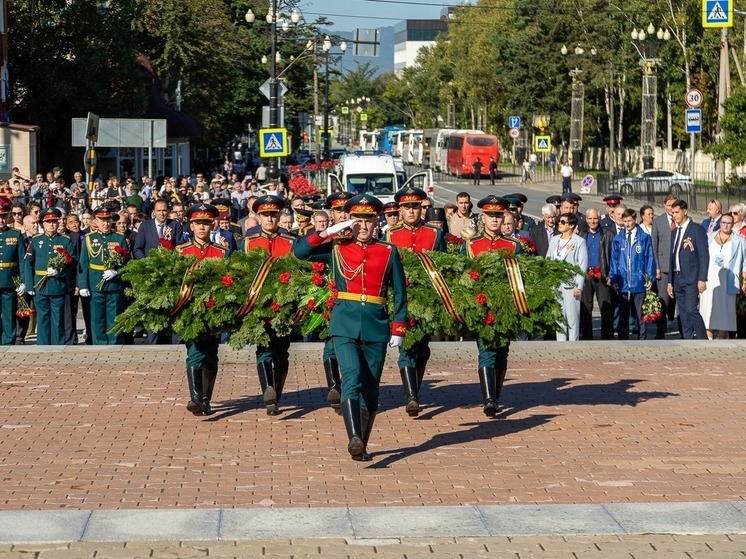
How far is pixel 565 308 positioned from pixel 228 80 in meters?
44.7

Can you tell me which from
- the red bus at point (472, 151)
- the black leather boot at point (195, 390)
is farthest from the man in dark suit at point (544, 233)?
the red bus at point (472, 151)

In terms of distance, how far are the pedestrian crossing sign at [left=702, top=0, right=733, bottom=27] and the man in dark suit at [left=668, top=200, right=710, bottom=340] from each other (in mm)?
13644

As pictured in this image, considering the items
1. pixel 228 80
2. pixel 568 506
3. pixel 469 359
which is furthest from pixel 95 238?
pixel 228 80

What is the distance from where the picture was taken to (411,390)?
37.7 ft

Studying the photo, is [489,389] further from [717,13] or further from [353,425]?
[717,13]

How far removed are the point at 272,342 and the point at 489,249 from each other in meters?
2.00

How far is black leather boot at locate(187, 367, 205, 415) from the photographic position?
11.5 meters

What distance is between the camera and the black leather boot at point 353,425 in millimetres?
9672

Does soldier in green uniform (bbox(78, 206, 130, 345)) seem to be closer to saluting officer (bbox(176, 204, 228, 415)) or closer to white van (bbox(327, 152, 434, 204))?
saluting officer (bbox(176, 204, 228, 415))

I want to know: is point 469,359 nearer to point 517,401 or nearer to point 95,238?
point 517,401

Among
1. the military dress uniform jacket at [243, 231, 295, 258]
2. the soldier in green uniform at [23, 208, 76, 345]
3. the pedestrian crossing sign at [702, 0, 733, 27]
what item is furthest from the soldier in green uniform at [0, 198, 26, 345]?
the pedestrian crossing sign at [702, 0, 733, 27]

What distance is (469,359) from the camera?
14.9 m

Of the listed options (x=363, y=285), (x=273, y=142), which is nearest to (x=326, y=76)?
(x=273, y=142)

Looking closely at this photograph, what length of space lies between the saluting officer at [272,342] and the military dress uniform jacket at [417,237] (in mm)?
995
